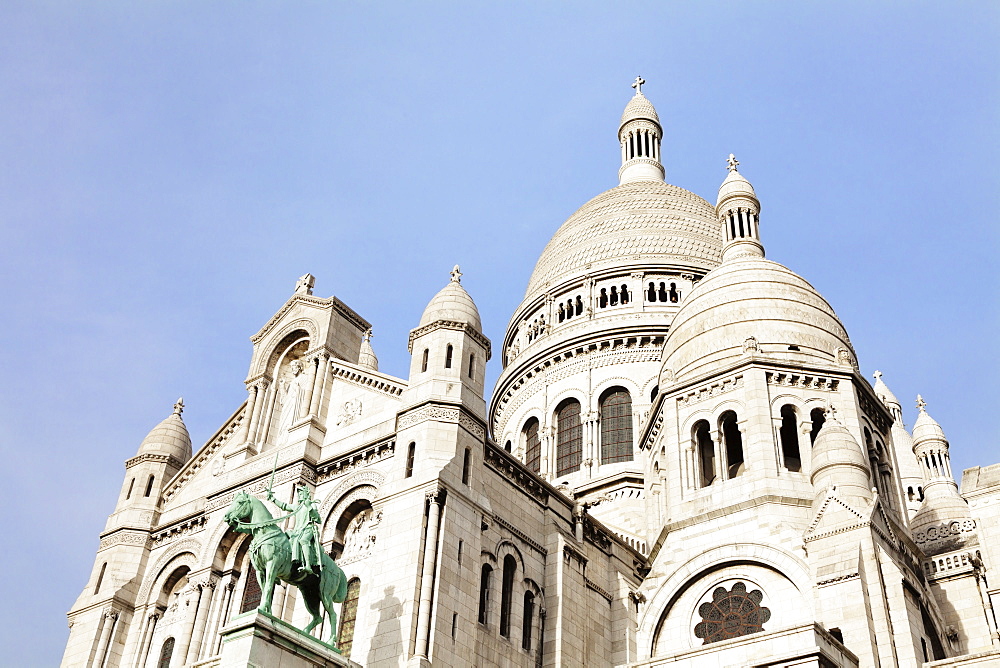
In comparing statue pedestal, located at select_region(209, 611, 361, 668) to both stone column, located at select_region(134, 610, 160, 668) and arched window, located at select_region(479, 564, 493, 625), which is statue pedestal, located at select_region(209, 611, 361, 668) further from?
stone column, located at select_region(134, 610, 160, 668)

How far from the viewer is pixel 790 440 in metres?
38.6

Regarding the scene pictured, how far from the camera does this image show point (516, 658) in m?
29.9

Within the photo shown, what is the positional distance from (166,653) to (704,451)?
18.7 meters

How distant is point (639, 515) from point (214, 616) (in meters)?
19.1

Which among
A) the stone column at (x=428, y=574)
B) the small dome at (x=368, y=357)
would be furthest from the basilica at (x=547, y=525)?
the small dome at (x=368, y=357)

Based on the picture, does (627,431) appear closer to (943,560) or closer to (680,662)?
(943,560)

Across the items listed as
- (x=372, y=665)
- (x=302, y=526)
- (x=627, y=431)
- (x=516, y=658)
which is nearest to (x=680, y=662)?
(x=516, y=658)

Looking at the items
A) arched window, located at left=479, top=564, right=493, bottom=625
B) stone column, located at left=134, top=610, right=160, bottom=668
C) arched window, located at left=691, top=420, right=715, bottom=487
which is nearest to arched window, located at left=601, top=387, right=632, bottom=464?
arched window, located at left=691, top=420, right=715, bottom=487

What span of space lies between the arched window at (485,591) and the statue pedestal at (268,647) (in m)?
4.84

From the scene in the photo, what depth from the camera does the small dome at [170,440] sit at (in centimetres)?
3947

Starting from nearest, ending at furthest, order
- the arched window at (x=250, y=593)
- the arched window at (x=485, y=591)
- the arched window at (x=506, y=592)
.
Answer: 1. the arched window at (x=485, y=591)
2. the arched window at (x=506, y=592)
3. the arched window at (x=250, y=593)

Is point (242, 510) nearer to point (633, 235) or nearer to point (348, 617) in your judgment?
point (348, 617)

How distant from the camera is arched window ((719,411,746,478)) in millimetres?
38406

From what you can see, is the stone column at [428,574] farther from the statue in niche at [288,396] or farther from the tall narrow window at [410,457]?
the statue in niche at [288,396]
